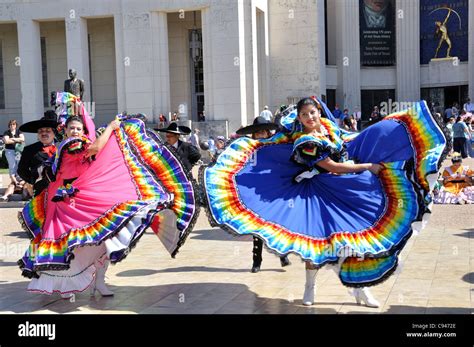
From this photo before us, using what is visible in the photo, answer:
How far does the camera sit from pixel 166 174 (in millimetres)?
6984

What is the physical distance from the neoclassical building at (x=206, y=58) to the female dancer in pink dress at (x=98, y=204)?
20.7 metres

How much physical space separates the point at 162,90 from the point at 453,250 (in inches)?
831

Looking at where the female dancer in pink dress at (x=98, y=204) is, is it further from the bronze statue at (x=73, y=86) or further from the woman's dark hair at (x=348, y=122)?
the woman's dark hair at (x=348, y=122)

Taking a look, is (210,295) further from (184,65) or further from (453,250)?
(184,65)

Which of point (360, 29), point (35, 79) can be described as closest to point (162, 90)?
point (35, 79)

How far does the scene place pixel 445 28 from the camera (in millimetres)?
37906

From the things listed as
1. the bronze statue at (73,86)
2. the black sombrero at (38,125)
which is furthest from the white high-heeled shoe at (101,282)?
the bronze statue at (73,86)

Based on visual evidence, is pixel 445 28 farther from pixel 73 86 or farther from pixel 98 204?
pixel 98 204

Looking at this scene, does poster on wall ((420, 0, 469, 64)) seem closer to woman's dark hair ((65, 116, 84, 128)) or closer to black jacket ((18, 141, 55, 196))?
black jacket ((18, 141, 55, 196))

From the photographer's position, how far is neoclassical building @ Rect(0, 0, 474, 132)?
27.9 metres

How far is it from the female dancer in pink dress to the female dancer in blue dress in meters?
0.64

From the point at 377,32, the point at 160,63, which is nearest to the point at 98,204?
the point at 160,63

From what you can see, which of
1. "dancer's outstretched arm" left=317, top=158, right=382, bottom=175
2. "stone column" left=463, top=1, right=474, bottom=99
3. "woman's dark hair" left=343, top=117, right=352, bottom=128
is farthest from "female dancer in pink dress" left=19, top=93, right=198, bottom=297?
"stone column" left=463, top=1, right=474, bottom=99

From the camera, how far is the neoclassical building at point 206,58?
27.9 metres
